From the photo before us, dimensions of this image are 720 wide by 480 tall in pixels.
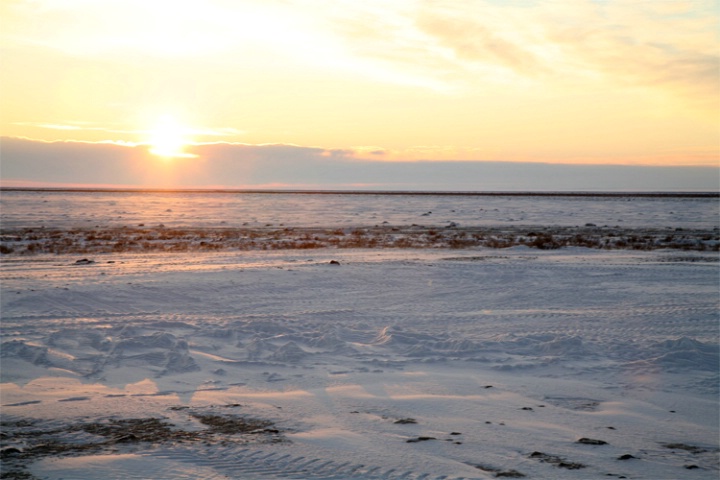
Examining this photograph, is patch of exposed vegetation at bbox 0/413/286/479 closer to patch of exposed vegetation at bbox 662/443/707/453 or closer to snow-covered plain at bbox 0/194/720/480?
snow-covered plain at bbox 0/194/720/480

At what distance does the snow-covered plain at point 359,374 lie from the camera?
525 centimetres

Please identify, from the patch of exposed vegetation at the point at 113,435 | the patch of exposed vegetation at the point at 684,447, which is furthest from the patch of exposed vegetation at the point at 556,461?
the patch of exposed vegetation at the point at 113,435

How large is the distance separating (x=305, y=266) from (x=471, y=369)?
828 cm

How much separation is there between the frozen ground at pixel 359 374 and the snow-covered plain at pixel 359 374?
0.03 m

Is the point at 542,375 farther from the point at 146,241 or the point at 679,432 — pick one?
the point at 146,241

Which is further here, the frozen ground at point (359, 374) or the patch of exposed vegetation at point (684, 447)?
the patch of exposed vegetation at point (684, 447)

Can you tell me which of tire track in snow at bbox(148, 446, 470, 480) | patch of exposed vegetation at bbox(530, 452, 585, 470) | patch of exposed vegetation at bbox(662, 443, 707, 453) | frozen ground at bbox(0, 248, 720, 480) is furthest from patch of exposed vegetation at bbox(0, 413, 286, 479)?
patch of exposed vegetation at bbox(662, 443, 707, 453)

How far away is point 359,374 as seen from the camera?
25.5ft

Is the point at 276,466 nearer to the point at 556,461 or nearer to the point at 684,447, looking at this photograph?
the point at 556,461

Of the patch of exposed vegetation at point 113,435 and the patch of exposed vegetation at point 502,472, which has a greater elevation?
the patch of exposed vegetation at point 502,472

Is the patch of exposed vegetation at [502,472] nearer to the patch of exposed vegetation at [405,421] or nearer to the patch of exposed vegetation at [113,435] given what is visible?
the patch of exposed vegetation at [405,421]

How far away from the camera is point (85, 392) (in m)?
7.04

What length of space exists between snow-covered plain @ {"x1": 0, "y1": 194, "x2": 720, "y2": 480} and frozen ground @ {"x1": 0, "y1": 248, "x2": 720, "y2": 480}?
0.03 m

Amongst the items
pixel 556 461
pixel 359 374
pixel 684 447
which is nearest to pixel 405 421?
pixel 556 461
